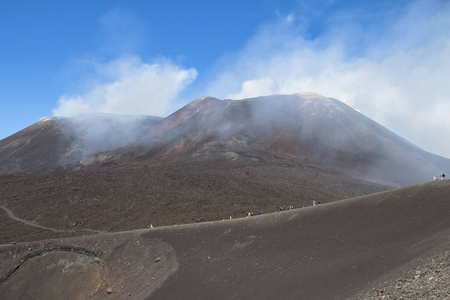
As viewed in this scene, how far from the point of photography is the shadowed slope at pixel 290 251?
1418 cm

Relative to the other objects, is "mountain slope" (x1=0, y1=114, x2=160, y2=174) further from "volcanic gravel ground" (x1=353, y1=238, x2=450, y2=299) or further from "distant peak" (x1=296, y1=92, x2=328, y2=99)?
"volcanic gravel ground" (x1=353, y1=238, x2=450, y2=299)

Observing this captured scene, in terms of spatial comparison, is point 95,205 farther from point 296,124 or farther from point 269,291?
point 296,124

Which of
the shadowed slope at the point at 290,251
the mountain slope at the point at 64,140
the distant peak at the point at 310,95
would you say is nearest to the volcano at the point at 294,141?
the distant peak at the point at 310,95

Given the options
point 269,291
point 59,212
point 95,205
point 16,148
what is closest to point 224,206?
point 95,205

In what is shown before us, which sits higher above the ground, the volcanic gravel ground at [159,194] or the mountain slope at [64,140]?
the mountain slope at [64,140]

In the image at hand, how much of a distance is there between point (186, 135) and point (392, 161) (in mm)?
59183

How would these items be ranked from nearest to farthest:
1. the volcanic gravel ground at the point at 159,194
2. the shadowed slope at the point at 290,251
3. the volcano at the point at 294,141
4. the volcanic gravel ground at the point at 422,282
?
the volcanic gravel ground at the point at 422,282 → the shadowed slope at the point at 290,251 → the volcanic gravel ground at the point at 159,194 → the volcano at the point at 294,141

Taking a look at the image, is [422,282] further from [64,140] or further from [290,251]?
[64,140]

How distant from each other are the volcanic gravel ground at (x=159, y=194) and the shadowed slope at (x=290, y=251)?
15912 mm

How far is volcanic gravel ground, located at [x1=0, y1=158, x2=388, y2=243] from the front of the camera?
141 ft

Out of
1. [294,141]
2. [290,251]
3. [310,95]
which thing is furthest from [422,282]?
[310,95]

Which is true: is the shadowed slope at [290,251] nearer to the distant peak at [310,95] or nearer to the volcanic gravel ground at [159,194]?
the volcanic gravel ground at [159,194]

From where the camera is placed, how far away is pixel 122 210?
47.6 metres

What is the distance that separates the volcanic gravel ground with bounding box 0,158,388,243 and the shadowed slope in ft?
52.2
